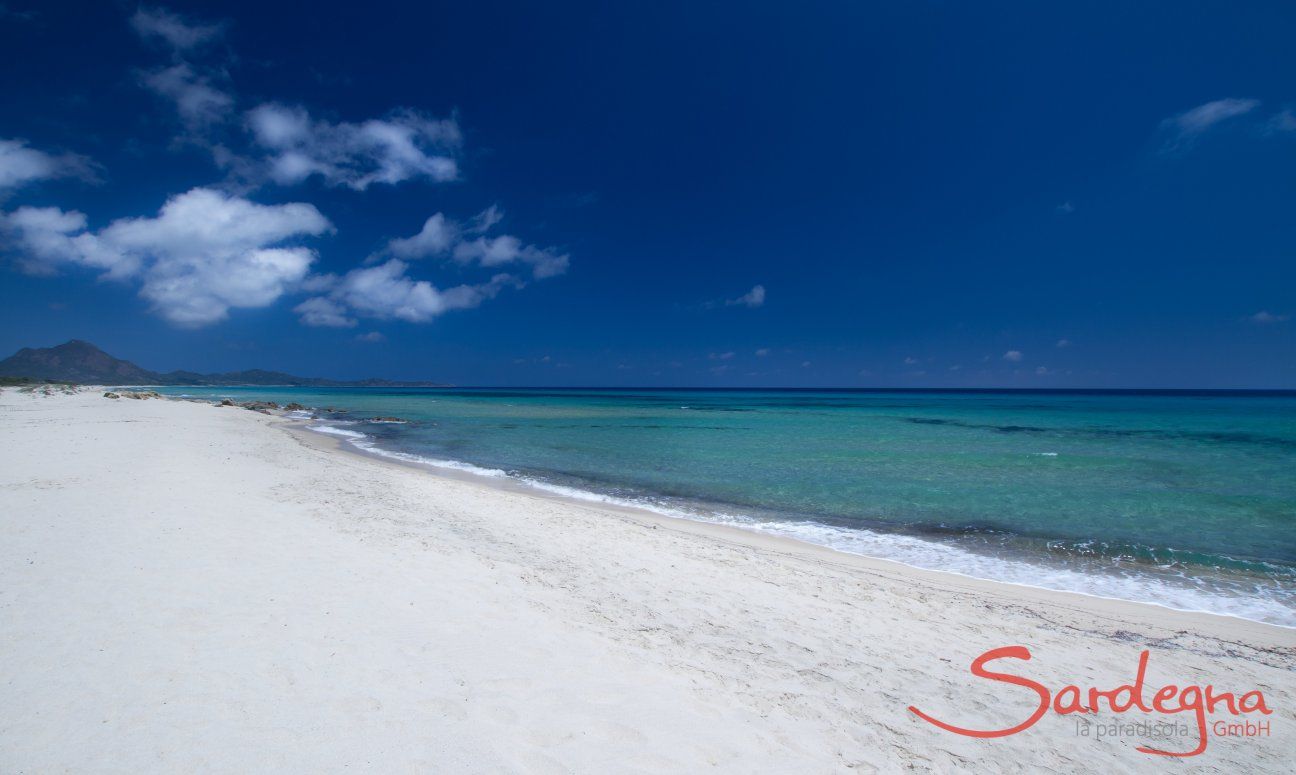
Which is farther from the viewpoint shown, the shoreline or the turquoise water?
the turquoise water

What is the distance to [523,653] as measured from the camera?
15.2ft

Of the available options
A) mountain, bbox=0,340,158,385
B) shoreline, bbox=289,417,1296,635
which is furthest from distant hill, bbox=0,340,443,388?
shoreline, bbox=289,417,1296,635

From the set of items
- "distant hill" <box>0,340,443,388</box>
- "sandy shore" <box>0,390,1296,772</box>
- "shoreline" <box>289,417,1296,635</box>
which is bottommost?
"shoreline" <box>289,417,1296,635</box>

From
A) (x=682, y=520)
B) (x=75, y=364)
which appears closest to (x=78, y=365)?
(x=75, y=364)

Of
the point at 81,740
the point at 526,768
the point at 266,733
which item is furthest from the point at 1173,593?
the point at 81,740

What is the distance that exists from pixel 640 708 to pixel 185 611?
473cm

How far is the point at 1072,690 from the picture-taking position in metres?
4.66

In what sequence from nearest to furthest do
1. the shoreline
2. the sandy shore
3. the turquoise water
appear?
the sandy shore < the shoreline < the turquoise water

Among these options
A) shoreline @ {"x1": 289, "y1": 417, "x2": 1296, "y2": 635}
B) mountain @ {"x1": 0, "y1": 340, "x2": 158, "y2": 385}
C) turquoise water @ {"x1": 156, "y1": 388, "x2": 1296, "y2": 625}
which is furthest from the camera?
→ mountain @ {"x1": 0, "y1": 340, "x2": 158, "y2": 385}

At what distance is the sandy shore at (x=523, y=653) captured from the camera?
342 centimetres

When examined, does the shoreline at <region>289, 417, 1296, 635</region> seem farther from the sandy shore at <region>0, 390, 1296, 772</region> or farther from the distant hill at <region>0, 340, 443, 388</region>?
the distant hill at <region>0, 340, 443, 388</region>

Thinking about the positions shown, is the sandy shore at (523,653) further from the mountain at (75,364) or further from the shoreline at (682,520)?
the mountain at (75,364)

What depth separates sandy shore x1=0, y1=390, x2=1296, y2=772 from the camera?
3418mm

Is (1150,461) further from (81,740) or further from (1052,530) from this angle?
(81,740)
